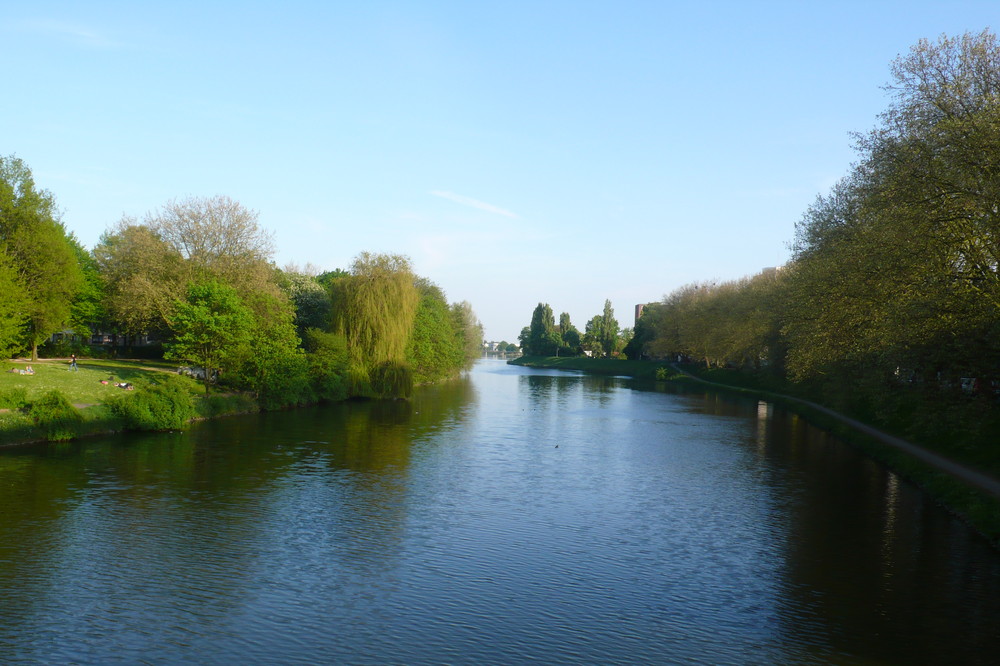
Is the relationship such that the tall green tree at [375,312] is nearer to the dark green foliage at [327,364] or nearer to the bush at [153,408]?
the dark green foliage at [327,364]

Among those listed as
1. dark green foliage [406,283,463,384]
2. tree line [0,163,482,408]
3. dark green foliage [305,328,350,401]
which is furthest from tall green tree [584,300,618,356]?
dark green foliage [305,328,350,401]

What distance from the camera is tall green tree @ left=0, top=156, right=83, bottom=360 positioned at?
178 ft

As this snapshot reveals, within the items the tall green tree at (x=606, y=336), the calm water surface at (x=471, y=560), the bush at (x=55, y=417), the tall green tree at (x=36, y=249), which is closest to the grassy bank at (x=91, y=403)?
the bush at (x=55, y=417)

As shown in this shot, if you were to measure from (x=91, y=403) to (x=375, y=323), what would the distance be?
2503 cm

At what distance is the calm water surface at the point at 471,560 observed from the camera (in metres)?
14.7

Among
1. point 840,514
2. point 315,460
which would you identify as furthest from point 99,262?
point 840,514

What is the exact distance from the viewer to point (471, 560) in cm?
2002

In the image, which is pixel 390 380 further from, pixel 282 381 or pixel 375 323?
pixel 282 381

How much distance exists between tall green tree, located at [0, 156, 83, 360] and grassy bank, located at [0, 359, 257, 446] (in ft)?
21.1

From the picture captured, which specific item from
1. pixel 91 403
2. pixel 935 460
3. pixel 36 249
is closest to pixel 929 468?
pixel 935 460

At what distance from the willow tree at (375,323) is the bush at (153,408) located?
20.5 m

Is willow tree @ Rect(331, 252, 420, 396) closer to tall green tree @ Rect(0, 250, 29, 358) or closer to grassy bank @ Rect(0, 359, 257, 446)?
grassy bank @ Rect(0, 359, 257, 446)

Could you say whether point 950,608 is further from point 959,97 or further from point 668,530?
point 959,97

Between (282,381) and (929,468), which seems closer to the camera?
(929,468)
